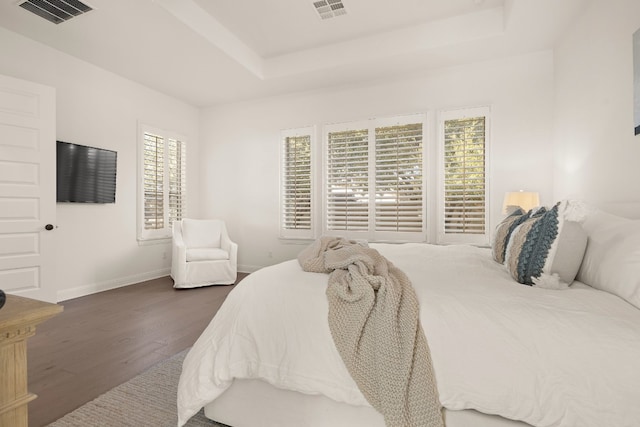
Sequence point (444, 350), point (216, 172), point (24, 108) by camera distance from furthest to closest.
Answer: point (216, 172) → point (24, 108) → point (444, 350)

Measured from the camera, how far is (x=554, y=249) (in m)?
1.55

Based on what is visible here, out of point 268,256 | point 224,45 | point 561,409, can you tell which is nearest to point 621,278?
point 561,409

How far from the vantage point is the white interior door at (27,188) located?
317cm

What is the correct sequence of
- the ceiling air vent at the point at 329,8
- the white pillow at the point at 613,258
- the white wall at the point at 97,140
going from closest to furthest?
1. the white pillow at the point at 613,258
2. the ceiling air vent at the point at 329,8
3. the white wall at the point at 97,140

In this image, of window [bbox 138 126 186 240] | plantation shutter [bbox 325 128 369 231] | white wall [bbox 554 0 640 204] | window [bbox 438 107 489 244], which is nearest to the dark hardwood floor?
window [bbox 138 126 186 240]

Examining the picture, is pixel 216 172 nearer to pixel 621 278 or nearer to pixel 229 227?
pixel 229 227

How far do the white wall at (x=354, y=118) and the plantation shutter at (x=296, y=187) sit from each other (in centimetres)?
17

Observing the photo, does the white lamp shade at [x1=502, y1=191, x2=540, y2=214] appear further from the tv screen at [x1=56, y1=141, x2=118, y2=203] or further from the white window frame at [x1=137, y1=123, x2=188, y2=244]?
the tv screen at [x1=56, y1=141, x2=118, y2=203]

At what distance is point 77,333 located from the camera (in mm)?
2824

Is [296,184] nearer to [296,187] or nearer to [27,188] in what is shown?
[296,187]

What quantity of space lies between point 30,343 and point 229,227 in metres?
3.25

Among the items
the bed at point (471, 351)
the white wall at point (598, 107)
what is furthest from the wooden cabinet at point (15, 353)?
the white wall at point (598, 107)

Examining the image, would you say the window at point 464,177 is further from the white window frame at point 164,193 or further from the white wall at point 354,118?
the white window frame at point 164,193

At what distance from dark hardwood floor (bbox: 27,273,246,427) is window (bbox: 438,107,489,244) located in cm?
304
